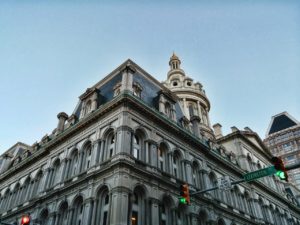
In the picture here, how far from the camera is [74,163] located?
26.5m

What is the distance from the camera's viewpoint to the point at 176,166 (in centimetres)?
2688

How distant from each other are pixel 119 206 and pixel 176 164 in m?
9.70

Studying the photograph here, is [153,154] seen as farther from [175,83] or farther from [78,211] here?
[175,83]

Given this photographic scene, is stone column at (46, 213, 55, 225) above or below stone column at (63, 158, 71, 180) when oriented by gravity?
below

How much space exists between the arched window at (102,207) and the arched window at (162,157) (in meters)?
5.55

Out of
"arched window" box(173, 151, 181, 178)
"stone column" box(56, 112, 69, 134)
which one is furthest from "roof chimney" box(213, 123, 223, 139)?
"stone column" box(56, 112, 69, 134)

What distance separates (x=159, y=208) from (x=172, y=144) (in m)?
7.13

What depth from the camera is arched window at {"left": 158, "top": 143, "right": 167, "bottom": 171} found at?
24981mm

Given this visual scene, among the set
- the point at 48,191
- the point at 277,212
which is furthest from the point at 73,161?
the point at 277,212

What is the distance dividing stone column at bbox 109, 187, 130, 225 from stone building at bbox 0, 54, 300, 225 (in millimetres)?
66

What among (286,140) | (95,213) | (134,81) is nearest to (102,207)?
(95,213)

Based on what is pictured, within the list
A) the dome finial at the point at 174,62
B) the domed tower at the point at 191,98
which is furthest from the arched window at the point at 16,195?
the dome finial at the point at 174,62

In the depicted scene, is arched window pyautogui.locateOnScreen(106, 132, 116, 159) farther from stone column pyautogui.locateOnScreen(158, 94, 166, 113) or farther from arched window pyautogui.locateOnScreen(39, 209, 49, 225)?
arched window pyautogui.locateOnScreen(39, 209, 49, 225)

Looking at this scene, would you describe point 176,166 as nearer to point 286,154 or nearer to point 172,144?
point 172,144
